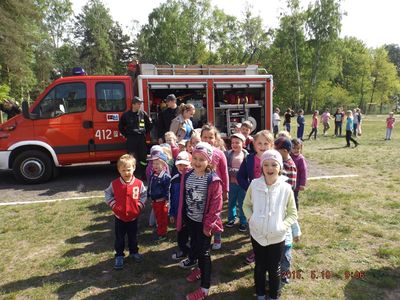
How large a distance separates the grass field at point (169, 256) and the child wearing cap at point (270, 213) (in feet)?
1.76

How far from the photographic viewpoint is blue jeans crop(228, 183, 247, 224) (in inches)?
188

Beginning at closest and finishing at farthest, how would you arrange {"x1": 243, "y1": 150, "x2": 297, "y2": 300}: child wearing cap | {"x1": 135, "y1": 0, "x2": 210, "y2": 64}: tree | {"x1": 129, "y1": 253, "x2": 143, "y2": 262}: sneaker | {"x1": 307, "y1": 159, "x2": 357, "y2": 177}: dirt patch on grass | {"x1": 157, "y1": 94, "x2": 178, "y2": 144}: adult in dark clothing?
{"x1": 243, "y1": 150, "x2": 297, "y2": 300}: child wearing cap < {"x1": 129, "y1": 253, "x2": 143, "y2": 262}: sneaker < {"x1": 157, "y1": 94, "x2": 178, "y2": 144}: adult in dark clothing < {"x1": 307, "y1": 159, "x2": 357, "y2": 177}: dirt patch on grass < {"x1": 135, "y1": 0, "x2": 210, "y2": 64}: tree

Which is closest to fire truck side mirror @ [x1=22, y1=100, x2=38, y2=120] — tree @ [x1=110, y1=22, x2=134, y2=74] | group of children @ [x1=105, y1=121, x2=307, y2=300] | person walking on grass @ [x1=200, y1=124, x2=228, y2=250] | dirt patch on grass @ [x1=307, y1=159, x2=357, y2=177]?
group of children @ [x1=105, y1=121, x2=307, y2=300]

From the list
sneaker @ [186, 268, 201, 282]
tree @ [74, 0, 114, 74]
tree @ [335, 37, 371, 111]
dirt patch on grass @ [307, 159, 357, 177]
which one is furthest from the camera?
tree @ [335, 37, 371, 111]

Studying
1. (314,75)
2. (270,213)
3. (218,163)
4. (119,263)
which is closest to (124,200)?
(119,263)

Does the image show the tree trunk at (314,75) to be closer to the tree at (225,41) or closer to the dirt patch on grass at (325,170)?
the tree at (225,41)

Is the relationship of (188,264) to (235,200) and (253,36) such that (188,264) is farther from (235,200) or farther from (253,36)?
(253,36)

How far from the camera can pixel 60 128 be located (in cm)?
758

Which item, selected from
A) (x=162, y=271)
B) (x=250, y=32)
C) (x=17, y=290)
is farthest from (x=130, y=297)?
(x=250, y=32)

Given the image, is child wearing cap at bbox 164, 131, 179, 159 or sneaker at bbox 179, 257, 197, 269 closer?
sneaker at bbox 179, 257, 197, 269

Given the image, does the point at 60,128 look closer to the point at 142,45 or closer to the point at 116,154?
the point at 116,154

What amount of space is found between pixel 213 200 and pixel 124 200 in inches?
44.0
